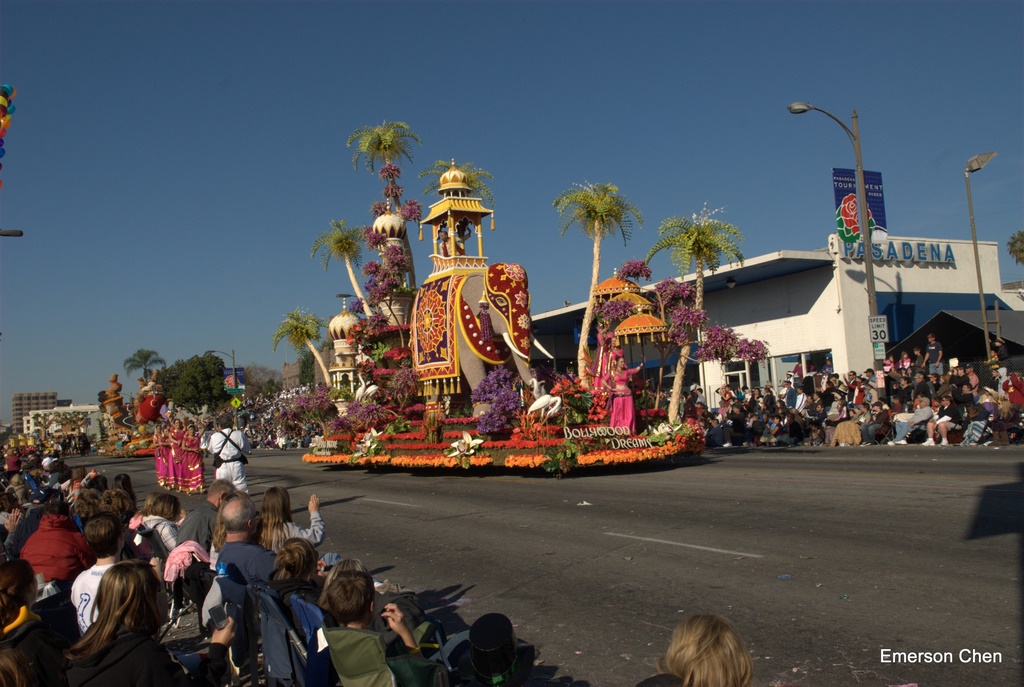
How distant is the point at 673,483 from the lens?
14.5m

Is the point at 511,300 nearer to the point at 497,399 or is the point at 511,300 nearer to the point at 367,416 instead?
the point at 497,399

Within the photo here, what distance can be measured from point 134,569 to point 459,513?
8.98 metres

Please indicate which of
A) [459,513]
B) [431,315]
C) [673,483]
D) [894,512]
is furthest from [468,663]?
[431,315]

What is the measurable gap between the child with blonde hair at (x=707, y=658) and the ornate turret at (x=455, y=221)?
17119 millimetres

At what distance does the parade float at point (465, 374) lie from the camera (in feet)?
54.8

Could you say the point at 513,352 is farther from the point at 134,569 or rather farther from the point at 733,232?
the point at 134,569

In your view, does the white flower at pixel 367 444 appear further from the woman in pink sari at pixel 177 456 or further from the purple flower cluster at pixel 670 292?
the purple flower cluster at pixel 670 292

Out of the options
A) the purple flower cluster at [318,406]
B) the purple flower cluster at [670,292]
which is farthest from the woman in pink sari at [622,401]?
the purple flower cluster at [318,406]

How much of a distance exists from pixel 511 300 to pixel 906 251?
23150 millimetres

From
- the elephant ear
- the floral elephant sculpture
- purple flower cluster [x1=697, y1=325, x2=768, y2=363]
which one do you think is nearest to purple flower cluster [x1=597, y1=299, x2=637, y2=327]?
purple flower cluster [x1=697, y1=325, x2=768, y2=363]

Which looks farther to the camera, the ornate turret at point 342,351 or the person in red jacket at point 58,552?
the ornate turret at point 342,351

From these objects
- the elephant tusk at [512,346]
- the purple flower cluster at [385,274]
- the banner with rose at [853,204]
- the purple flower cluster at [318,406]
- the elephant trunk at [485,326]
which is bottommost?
the purple flower cluster at [318,406]

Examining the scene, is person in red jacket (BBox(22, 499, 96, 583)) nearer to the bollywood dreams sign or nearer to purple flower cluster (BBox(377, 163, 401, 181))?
the bollywood dreams sign

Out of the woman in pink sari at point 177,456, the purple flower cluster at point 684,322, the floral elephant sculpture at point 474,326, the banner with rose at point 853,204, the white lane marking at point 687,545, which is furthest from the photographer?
the banner with rose at point 853,204
